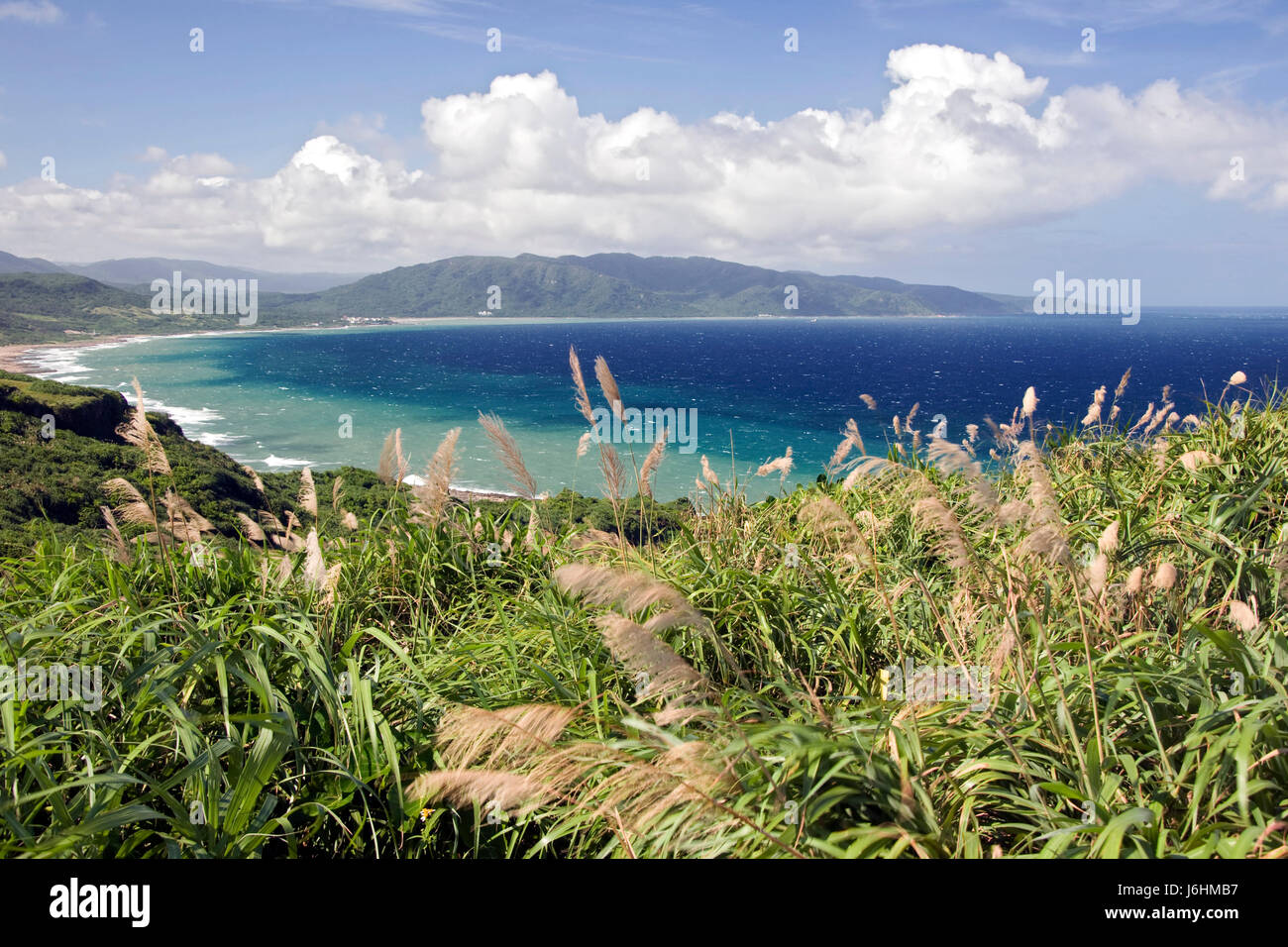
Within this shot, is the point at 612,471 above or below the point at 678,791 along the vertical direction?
above

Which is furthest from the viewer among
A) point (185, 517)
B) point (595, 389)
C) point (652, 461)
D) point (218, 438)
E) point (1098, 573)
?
point (595, 389)

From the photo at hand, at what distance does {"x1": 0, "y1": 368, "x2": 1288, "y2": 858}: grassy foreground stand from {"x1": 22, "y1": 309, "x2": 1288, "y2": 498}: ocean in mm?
15047

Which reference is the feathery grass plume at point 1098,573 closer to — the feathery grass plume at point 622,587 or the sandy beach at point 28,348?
the feathery grass plume at point 622,587

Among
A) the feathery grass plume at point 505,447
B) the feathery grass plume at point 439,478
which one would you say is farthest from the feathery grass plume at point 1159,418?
the feathery grass plume at point 439,478

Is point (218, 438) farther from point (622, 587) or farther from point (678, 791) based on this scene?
point (678, 791)

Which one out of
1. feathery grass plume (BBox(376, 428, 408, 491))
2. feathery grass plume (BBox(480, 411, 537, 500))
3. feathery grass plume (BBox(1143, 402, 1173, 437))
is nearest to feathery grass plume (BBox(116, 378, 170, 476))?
feathery grass plume (BBox(376, 428, 408, 491))

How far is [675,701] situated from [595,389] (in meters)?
78.5

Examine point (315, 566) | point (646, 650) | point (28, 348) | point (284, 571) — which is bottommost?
point (284, 571)

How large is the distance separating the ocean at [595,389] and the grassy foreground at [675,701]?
15.0 m

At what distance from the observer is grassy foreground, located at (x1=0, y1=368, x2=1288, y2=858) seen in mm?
2418

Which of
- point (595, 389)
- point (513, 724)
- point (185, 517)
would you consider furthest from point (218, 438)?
point (513, 724)

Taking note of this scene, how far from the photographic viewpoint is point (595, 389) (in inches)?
3157

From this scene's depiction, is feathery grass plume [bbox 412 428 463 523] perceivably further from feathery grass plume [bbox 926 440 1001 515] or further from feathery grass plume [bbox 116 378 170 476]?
feathery grass plume [bbox 926 440 1001 515]
